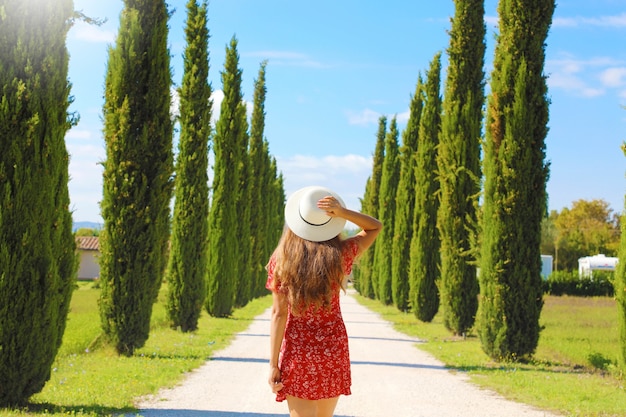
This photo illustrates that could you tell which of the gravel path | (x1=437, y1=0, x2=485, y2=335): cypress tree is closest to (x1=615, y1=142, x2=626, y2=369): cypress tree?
the gravel path

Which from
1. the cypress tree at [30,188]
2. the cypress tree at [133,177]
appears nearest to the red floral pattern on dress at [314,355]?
the cypress tree at [30,188]

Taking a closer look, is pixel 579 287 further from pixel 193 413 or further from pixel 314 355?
pixel 314 355

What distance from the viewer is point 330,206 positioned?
4520mm

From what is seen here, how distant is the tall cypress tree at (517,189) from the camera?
492 inches

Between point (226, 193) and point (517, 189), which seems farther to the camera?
point (226, 193)

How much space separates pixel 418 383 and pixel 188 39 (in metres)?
11.8

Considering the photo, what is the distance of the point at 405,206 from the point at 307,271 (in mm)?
22525

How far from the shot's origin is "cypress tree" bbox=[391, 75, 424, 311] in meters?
26.4

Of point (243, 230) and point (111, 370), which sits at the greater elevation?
point (243, 230)

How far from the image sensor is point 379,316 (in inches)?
1025

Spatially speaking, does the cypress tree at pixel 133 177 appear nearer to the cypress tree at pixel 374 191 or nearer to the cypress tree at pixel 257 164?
the cypress tree at pixel 257 164

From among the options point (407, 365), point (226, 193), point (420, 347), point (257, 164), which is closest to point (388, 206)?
point (257, 164)

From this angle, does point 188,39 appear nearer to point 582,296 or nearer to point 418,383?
point 418,383

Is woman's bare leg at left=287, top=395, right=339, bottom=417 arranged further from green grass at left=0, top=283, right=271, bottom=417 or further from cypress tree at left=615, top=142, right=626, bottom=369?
cypress tree at left=615, top=142, right=626, bottom=369
